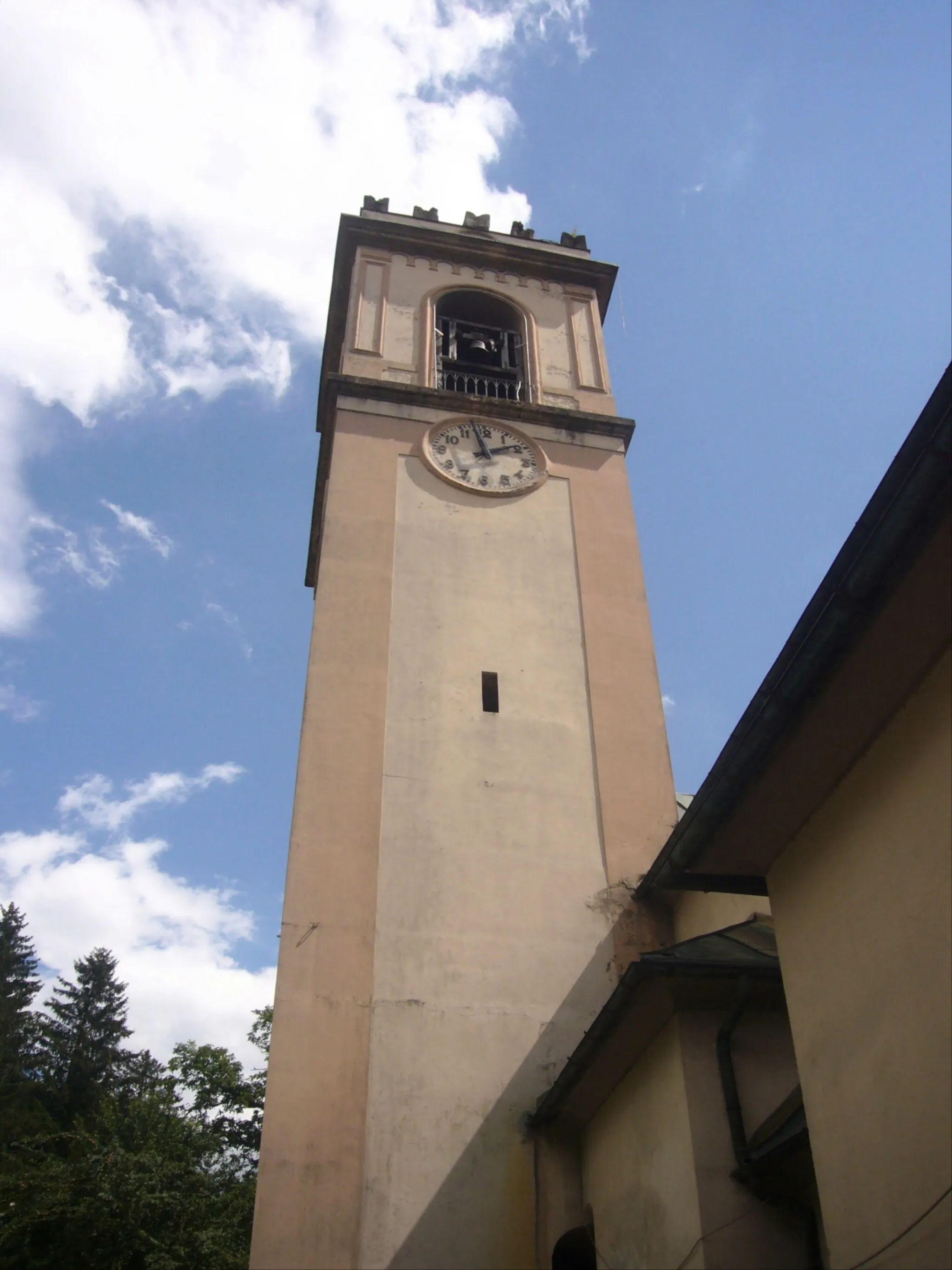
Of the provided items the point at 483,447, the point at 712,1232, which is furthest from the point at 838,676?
the point at 483,447

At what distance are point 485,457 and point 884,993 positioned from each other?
1148 cm

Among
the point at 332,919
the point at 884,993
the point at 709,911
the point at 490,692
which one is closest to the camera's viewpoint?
the point at 884,993

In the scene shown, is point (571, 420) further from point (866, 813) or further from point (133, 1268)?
point (133, 1268)

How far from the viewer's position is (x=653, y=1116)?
8.05m

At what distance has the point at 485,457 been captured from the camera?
15727 millimetres

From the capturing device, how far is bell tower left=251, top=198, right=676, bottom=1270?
370 inches

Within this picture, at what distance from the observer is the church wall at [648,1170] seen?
7320 mm

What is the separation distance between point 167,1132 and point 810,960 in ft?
66.7

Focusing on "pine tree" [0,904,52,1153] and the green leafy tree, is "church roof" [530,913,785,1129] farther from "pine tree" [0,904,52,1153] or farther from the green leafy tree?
"pine tree" [0,904,52,1153]

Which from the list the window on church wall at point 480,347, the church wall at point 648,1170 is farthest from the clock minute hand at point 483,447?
the church wall at point 648,1170

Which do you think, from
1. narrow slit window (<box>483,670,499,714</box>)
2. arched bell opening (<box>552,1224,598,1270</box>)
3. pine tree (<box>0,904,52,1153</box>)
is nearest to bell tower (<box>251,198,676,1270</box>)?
narrow slit window (<box>483,670,499,714</box>)

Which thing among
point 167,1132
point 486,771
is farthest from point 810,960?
point 167,1132

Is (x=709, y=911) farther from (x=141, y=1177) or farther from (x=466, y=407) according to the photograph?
(x=141, y=1177)

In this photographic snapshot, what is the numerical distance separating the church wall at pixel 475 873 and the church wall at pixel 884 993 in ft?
14.9
